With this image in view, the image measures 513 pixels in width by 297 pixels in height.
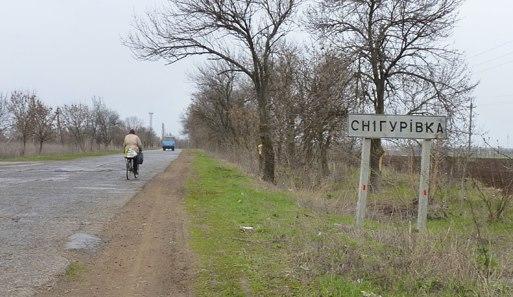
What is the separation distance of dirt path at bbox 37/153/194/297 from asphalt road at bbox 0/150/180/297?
1.09 ft

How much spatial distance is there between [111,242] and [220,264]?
2129 mm

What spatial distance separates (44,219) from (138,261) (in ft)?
11.5

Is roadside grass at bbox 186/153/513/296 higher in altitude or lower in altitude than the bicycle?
lower

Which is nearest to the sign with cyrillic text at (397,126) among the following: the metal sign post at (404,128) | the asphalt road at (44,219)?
the metal sign post at (404,128)

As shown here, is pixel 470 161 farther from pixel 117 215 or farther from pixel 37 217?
pixel 37 217

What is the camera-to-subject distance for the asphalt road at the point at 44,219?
19.6 feet

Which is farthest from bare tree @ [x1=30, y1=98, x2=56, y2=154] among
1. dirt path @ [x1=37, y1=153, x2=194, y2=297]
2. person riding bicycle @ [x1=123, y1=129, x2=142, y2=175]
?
dirt path @ [x1=37, y1=153, x2=194, y2=297]

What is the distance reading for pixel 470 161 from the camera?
14.5m

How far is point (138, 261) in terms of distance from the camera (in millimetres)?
6668

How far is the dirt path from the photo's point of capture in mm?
5484

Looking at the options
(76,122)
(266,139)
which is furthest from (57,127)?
(266,139)

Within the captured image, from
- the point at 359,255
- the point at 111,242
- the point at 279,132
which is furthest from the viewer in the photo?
the point at 279,132

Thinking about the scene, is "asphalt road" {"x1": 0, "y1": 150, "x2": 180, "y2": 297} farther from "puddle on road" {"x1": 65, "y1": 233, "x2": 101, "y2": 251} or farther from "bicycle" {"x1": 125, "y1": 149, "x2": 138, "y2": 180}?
"bicycle" {"x1": 125, "y1": 149, "x2": 138, "y2": 180}

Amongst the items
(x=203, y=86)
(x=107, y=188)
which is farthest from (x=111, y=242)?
(x=203, y=86)
